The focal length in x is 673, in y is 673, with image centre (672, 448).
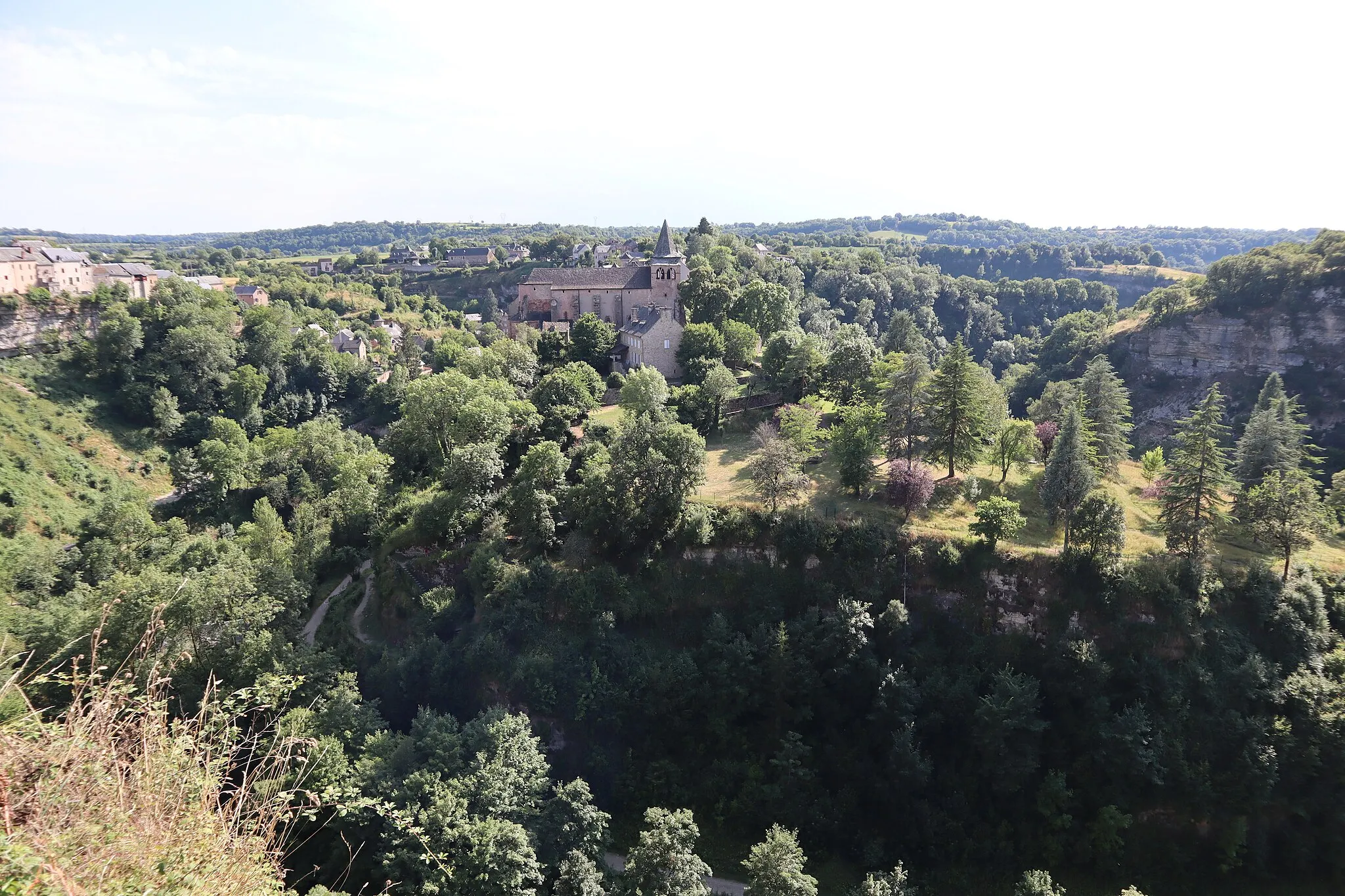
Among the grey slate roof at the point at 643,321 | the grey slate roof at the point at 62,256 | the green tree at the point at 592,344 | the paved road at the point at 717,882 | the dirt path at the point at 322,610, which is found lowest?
the paved road at the point at 717,882

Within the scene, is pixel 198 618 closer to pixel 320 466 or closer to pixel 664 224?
pixel 320 466

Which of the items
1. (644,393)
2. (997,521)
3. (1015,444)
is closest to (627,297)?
(644,393)

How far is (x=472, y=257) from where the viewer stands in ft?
460

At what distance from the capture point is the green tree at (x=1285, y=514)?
95.2 ft

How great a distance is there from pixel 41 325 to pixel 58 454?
22768 mm

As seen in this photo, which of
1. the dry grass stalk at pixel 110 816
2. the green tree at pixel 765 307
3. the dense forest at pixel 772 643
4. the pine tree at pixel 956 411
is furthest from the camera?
the green tree at pixel 765 307

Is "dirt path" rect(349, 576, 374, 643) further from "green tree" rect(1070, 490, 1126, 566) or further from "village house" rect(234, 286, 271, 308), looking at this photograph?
"village house" rect(234, 286, 271, 308)

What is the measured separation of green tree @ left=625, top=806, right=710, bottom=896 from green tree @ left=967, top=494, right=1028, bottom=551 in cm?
1845

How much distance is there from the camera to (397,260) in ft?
486

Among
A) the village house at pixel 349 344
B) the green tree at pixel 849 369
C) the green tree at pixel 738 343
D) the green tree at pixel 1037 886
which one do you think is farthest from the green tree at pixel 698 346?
the village house at pixel 349 344

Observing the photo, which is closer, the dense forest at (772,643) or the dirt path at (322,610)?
the dense forest at (772,643)

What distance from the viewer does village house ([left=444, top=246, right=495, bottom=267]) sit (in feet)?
458

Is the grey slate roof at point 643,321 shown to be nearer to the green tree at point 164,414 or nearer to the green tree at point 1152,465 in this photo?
the green tree at point 1152,465

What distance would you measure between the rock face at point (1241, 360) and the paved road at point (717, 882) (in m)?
60.0
